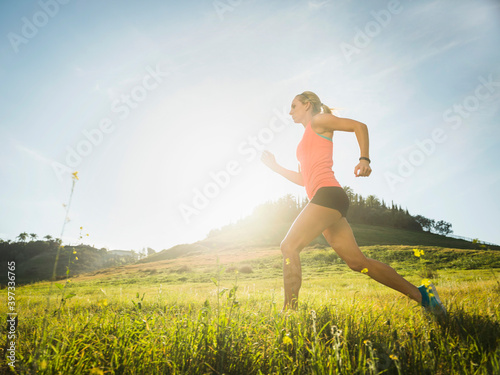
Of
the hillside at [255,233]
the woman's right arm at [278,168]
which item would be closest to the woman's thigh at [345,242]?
the woman's right arm at [278,168]

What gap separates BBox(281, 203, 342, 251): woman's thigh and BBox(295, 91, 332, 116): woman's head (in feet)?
5.43

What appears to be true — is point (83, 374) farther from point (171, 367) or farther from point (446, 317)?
point (446, 317)

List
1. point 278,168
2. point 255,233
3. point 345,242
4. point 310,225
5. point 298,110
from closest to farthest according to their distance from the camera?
point 310,225, point 345,242, point 298,110, point 278,168, point 255,233

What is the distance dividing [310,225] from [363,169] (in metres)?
0.89

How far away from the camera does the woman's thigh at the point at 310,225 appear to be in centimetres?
321

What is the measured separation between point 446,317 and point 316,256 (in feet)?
100

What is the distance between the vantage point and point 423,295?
3.04 metres

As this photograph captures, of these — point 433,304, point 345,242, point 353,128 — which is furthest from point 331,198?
point 433,304

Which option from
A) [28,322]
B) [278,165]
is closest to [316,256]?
[278,165]

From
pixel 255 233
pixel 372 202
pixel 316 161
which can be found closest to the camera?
pixel 316 161

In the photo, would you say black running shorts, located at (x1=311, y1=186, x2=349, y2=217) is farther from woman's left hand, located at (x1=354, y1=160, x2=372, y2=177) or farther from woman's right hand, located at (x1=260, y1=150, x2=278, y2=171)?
woman's right hand, located at (x1=260, y1=150, x2=278, y2=171)

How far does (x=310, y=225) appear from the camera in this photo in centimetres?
321

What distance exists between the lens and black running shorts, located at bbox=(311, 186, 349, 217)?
326 centimetres

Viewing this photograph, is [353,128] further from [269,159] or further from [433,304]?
[433,304]
